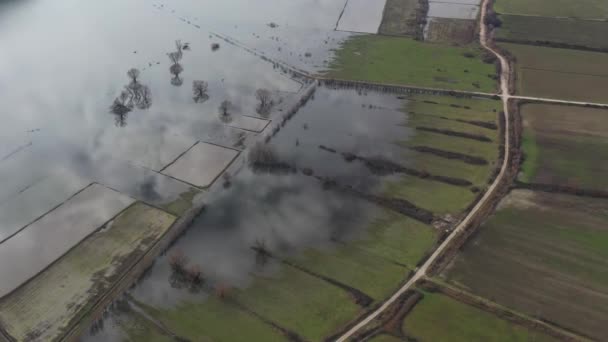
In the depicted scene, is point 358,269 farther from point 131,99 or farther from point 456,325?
point 131,99

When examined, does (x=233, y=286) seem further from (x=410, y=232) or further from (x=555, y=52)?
(x=555, y=52)

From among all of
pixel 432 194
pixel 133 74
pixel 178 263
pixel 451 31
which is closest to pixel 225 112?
pixel 133 74

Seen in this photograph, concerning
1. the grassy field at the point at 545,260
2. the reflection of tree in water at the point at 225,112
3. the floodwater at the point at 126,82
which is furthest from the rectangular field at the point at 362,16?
the grassy field at the point at 545,260

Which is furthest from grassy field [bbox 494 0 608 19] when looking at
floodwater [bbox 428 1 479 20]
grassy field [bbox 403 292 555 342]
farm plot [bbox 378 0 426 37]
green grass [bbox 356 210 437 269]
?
grassy field [bbox 403 292 555 342]

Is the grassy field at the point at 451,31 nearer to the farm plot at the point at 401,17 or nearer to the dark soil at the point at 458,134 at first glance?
the farm plot at the point at 401,17

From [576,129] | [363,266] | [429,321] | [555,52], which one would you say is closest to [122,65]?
[363,266]

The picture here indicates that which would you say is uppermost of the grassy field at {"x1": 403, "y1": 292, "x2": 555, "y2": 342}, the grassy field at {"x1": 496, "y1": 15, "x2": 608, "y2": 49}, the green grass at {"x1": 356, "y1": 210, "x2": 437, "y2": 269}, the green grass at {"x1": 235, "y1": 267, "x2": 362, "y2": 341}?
the grassy field at {"x1": 496, "y1": 15, "x2": 608, "y2": 49}

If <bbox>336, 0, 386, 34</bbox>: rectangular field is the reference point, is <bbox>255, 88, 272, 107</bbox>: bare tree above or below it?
below

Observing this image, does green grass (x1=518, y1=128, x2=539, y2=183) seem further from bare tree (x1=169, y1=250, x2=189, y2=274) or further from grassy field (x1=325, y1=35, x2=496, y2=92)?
bare tree (x1=169, y1=250, x2=189, y2=274)
